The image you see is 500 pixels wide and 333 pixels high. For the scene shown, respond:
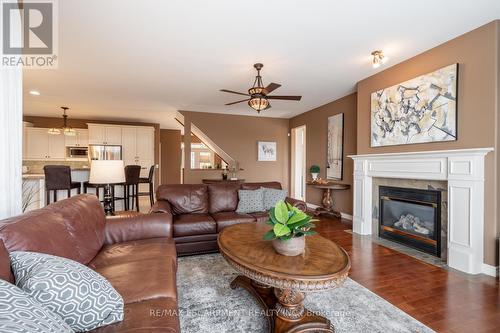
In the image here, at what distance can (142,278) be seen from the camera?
58.8 inches

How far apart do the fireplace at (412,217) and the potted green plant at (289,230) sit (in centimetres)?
243

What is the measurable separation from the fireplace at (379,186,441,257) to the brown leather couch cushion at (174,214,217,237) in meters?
2.69

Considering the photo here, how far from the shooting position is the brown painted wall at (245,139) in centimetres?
658

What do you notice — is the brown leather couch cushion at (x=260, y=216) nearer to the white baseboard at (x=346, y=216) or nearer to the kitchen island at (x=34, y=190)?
the white baseboard at (x=346, y=216)

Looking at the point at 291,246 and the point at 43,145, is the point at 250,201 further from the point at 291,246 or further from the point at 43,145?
the point at 43,145

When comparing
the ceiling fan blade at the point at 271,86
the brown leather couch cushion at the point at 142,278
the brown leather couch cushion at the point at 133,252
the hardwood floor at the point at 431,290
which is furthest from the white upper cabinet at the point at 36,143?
the hardwood floor at the point at 431,290

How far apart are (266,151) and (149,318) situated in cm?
632

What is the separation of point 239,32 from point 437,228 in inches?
134

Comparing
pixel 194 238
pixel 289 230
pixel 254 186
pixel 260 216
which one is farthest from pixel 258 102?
pixel 289 230

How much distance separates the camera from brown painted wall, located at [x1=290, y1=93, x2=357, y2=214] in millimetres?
5012

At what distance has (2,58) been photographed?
1.66 meters

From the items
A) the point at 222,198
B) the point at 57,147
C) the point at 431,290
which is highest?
the point at 57,147

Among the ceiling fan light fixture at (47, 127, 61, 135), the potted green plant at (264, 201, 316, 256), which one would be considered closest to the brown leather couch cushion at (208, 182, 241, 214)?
the potted green plant at (264, 201, 316, 256)

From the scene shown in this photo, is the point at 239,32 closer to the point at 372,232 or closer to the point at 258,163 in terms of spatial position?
the point at 372,232
